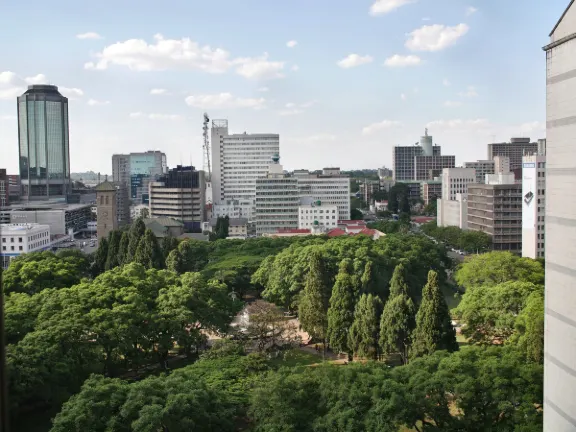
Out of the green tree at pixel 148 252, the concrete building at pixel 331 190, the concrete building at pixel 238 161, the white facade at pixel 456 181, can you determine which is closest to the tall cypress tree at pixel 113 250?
the green tree at pixel 148 252

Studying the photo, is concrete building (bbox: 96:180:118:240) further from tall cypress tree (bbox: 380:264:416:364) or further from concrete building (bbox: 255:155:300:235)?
tall cypress tree (bbox: 380:264:416:364)

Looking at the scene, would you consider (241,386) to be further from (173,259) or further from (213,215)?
(213,215)

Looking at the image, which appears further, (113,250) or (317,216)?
(317,216)

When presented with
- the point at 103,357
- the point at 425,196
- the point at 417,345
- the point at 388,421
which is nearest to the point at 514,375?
the point at 388,421

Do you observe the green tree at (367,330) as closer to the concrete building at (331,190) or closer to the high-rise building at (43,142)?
the concrete building at (331,190)

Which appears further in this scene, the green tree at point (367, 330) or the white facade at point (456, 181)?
the white facade at point (456, 181)

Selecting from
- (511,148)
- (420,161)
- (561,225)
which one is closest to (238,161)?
(420,161)

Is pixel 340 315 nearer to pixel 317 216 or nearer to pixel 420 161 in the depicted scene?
pixel 317 216
